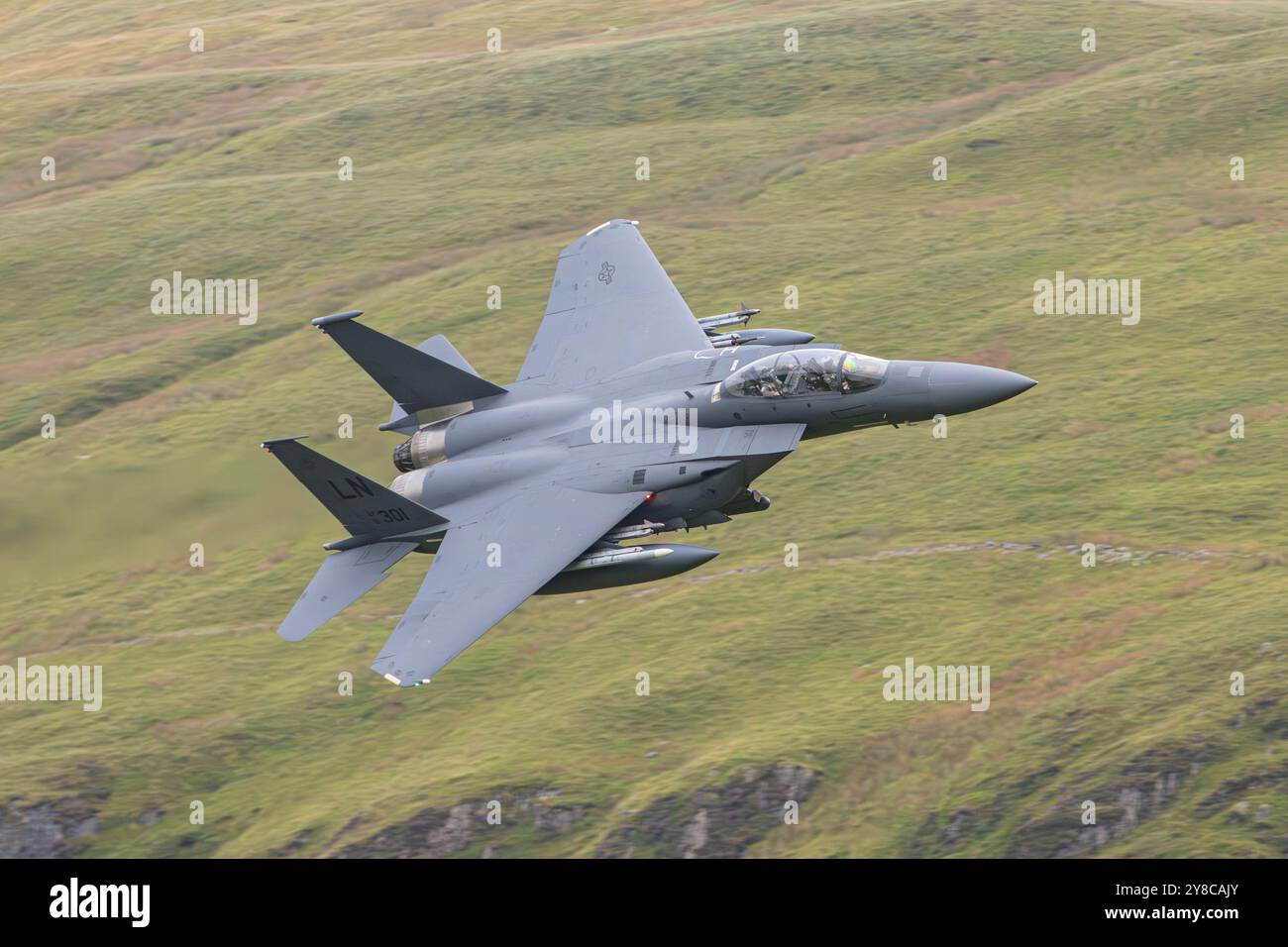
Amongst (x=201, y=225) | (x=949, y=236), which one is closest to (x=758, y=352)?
(x=949, y=236)

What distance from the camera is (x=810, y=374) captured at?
33781 mm

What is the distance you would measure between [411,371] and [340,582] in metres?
5.60

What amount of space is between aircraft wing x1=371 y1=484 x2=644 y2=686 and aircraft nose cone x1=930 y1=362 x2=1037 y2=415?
667 centimetres

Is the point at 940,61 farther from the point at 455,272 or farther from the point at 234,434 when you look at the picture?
the point at 234,434

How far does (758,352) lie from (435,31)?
6884 centimetres

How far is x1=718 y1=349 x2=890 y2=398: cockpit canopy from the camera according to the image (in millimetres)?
33750

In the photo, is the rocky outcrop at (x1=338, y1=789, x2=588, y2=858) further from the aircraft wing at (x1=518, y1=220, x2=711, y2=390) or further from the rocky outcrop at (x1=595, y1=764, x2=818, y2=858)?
the aircraft wing at (x1=518, y1=220, x2=711, y2=390)

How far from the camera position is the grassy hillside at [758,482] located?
48125 mm

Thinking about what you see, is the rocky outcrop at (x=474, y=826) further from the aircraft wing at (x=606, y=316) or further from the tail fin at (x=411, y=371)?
the tail fin at (x=411, y=371)

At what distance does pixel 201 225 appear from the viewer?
79500 millimetres

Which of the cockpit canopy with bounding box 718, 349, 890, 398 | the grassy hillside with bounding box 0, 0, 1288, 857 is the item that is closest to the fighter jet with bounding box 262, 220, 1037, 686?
the cockpit canopy with bounding box 718, 349, 890, 398

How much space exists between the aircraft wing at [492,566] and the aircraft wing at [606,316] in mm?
4480

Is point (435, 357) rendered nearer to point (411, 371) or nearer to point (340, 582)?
point (411, 371)

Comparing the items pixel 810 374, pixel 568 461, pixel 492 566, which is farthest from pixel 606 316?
pixel 492 566
